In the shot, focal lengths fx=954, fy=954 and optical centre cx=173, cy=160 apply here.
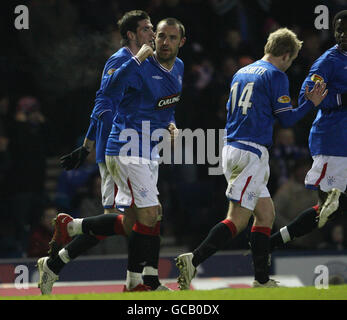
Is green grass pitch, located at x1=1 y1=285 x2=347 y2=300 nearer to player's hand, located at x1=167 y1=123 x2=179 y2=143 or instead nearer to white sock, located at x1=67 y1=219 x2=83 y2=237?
white sock, located at x1=67 y1=219 x2=83 y2=237

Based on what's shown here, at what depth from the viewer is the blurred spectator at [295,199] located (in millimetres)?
10258

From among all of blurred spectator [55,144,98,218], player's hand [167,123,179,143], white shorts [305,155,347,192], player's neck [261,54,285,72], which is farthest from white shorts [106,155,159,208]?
blurred spectator [55,144,98,218]

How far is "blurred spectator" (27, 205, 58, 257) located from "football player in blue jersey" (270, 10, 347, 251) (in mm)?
2800

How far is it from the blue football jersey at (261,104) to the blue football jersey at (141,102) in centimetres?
50

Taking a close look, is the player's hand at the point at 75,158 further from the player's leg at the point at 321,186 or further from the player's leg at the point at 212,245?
the player's leg at the point at 321,186

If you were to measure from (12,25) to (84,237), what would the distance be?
5411mm

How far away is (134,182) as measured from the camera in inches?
264

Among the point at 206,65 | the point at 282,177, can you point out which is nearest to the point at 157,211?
the point at 282,177

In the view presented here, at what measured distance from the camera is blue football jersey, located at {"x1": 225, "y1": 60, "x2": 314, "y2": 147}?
22.8ft

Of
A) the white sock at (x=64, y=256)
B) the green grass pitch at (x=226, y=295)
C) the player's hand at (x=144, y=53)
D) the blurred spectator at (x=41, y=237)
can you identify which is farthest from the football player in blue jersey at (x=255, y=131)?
the blurred spectator at (x=41, y=237)

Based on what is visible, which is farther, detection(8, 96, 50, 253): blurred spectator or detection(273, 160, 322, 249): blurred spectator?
detection(8, 96, 50, 253): blurred spectator

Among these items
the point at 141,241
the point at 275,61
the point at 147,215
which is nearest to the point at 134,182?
the point at 147,215

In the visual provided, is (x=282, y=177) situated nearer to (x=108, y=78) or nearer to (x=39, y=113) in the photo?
(x=39, y=113)

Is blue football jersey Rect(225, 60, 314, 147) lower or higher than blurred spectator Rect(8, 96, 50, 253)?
higher
